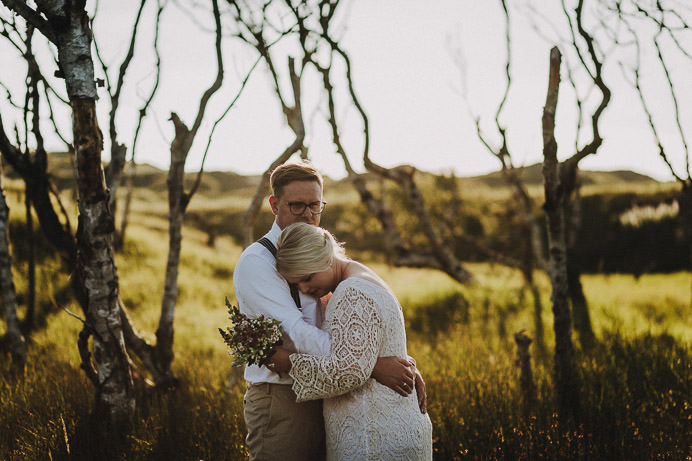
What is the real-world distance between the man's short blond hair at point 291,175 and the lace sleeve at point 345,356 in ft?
3.23

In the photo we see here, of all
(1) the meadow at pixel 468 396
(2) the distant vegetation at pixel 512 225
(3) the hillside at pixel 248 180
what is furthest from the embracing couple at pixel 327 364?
(3) the hillside at pixel 248 180

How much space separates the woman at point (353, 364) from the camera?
226cm

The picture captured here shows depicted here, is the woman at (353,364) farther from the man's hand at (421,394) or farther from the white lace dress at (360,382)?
the man's hand at (421,394)

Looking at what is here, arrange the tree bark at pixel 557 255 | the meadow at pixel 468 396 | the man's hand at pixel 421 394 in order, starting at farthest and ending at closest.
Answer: the tree bark at pixel 557 255 → the meadow at pixel 468 396 → the man's hand at pixel 421 394

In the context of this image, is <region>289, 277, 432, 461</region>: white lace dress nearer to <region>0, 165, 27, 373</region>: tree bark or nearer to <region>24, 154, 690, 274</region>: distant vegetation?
<region>0, 165, 27, 373</region>: tree bark

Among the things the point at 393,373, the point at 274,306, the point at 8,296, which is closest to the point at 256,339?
the point at 274,306

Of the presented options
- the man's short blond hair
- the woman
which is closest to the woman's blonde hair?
the woman

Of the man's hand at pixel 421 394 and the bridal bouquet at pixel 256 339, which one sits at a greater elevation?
the bridal bouquet at pixel 256 339

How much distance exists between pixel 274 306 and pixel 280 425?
2.32ft

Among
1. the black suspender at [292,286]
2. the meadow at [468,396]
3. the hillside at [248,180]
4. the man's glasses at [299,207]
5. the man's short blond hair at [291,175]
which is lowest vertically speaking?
the meadow at [468,396]

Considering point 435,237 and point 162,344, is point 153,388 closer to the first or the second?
point 162,344

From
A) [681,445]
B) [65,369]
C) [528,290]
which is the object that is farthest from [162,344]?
[528,290]

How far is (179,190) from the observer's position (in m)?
4.75

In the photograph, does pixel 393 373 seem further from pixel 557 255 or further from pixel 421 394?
pixel 557 255
